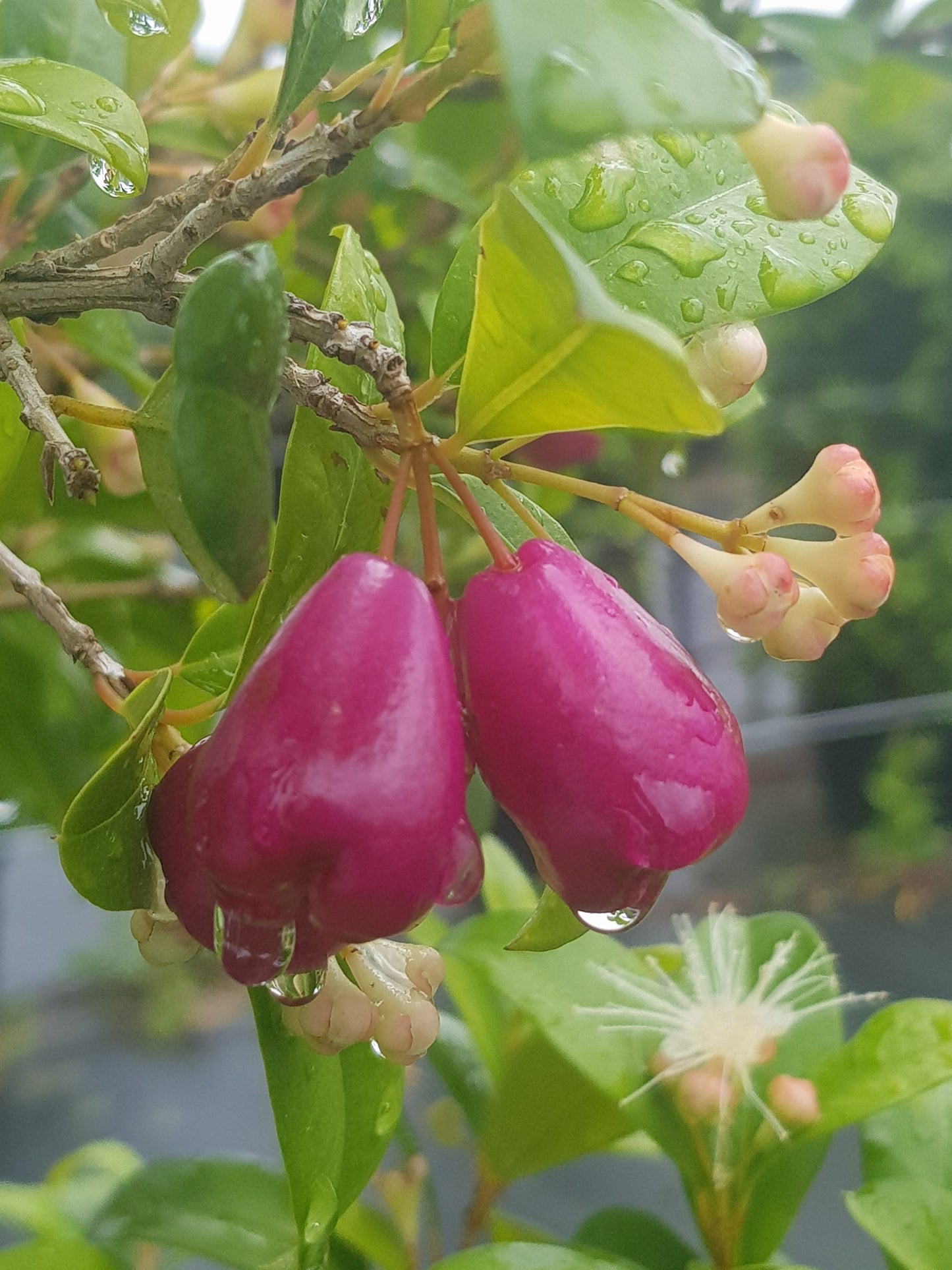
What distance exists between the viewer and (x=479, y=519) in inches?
11.6

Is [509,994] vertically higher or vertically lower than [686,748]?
lower

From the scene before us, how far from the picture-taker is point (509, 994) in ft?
1.91

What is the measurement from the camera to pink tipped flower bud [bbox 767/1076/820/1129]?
22.1 inches

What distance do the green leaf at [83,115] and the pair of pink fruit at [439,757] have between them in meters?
0.17

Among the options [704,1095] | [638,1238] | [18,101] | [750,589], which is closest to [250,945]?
[750,589]

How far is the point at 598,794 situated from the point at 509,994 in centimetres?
36

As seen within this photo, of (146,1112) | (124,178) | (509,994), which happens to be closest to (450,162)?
(124,178)

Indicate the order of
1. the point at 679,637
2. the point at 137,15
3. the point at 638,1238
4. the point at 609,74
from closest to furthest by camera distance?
1. the point at 609,74
2. the point at 137,15
3. the point at 638,1238
4. the point at 679,637

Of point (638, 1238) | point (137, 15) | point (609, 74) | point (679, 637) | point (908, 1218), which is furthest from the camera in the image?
point (679, 637)

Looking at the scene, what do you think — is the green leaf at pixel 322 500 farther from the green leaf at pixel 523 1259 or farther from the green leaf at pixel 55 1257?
the green leaf at pixel 55 1257

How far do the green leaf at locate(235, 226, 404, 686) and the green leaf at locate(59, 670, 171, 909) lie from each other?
0.10 feet

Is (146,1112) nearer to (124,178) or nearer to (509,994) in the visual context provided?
(509,994)

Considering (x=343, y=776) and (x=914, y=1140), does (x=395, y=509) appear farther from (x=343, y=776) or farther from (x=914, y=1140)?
(x=914, y=1140)

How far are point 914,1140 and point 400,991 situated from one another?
38 centimetres
